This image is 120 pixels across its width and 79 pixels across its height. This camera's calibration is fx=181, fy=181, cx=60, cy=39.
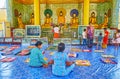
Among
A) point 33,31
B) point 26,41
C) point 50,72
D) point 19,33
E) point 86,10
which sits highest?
point 86,10

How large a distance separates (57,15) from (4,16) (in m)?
4.96

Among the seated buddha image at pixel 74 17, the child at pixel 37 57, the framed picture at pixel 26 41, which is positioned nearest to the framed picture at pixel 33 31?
the framed picture at pixel 26 41

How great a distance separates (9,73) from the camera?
5.61m

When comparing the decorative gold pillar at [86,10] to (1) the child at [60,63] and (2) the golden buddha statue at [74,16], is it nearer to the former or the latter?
(2) the golden buddha statue at [74,16]

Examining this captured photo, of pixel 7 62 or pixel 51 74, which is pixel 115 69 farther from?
pixel 7 62

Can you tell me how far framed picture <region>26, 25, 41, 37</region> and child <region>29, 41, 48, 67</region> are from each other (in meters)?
6.83

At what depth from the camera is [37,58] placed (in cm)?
599

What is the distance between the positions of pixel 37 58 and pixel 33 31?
716 centimetres

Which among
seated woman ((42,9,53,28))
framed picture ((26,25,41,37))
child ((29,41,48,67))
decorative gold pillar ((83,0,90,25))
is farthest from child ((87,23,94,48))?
seated woman ((42,9,53,28))

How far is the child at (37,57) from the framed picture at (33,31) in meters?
6.83

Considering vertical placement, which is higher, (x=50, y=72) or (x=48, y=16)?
(x=48, y=16)

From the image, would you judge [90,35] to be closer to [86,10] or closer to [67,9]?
[86,10]

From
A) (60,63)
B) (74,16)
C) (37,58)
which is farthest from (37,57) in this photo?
(74,16)

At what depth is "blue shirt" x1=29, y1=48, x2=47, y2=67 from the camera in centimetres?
588
